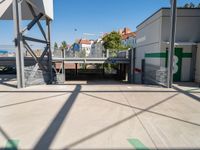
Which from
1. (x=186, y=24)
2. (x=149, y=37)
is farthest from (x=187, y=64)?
(x=149, y=37)

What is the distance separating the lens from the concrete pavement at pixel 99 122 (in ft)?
11.9

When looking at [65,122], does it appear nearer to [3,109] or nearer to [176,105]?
[3,109]

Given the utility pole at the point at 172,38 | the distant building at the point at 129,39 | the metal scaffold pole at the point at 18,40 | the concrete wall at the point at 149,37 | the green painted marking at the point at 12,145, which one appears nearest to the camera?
the green painted marking at the point at 12,145

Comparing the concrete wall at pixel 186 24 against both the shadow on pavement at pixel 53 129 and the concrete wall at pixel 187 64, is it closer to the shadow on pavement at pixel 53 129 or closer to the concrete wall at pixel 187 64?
the concrete wall at pixel 187 64

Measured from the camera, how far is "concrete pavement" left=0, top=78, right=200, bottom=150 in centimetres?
362

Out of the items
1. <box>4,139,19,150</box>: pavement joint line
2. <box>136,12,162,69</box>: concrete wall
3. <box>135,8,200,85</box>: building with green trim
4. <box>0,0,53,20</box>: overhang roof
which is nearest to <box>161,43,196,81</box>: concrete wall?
<box>135,8,200,85</box>: building with green trim

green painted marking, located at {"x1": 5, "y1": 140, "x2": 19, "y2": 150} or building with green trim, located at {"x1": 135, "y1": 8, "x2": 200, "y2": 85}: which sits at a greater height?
building with green trim, located at {"x1": 135, "y1": 8, "x2": 200, "y2": 85}

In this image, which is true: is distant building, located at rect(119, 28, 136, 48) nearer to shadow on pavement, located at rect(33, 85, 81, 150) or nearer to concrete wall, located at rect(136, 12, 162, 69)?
concrete wall, located at rect(136, 12, 162, 69)

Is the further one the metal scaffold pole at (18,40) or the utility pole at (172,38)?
the metal scaffold pole at (18,40)

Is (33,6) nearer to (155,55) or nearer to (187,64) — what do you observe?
(155,55)

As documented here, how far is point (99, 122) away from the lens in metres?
4.66

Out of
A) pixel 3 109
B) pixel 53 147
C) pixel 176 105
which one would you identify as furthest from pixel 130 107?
pixel 3 109

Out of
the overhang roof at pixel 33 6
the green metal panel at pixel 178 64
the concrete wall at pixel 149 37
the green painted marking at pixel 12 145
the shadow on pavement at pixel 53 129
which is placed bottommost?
the green painted marking at pixel 12 145

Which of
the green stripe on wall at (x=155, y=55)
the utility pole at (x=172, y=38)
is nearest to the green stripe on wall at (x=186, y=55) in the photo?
the green stripe on wall at (x=155, y=55)
